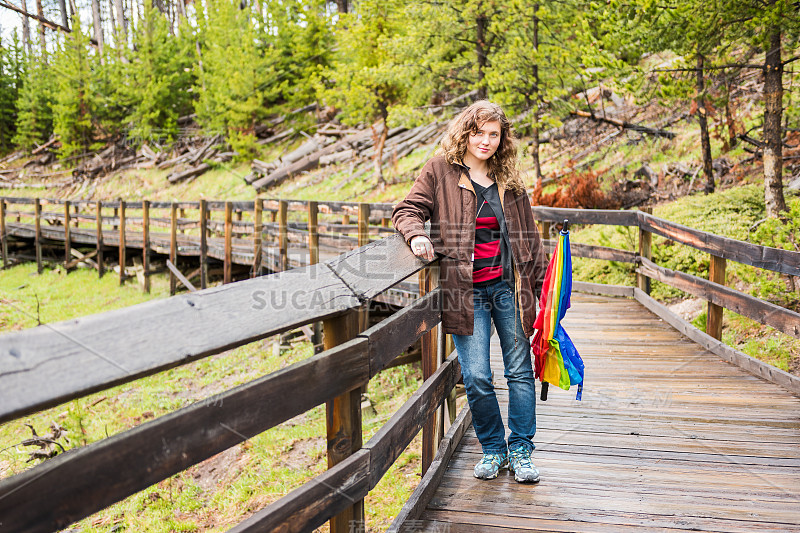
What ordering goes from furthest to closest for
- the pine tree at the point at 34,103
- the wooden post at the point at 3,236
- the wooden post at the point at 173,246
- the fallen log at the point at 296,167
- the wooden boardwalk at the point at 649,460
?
the pine tree at the point at 34,103, the fallen log at the point at 296,167, the wooden post at the point at 3,236, the wooden post at the point at 173,246, the wooden boardwalk at the point at 649,460

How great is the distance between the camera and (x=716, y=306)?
5.41 m

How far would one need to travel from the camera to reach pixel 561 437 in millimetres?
3797

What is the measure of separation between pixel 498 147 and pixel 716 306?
3.48m

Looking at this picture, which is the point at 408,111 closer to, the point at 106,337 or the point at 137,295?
the point at 137,295

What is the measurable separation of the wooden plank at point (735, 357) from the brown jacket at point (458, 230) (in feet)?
9.02

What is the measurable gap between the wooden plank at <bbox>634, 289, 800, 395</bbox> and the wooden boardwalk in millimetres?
70

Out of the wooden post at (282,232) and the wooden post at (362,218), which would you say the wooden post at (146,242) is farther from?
the wooden post at (362,218)

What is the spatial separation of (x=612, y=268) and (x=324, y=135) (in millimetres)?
18836

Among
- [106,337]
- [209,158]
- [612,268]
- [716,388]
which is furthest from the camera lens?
[209,158]

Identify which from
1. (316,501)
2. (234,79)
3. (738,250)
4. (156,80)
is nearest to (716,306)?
(738,250)

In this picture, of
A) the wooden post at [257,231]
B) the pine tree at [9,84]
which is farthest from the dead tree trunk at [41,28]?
the wooden post at [257,231]

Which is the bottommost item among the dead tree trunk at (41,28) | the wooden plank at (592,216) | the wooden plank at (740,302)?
the wooden plank at (740,302)

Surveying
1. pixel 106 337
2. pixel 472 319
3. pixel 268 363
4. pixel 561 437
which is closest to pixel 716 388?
pixel 561 437

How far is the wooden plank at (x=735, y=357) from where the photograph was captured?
4534mm
